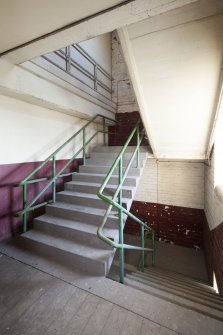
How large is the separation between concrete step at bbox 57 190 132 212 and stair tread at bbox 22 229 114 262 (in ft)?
2.56

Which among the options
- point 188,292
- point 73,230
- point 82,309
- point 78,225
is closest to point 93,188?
point 78,225

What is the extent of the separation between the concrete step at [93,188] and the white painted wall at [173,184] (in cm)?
241

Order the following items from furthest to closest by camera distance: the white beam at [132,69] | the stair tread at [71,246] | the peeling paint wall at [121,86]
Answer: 1. the peeling paint wall at [121,86]
2. the stair tread at [71,246]
3. the white beam at [132,69]

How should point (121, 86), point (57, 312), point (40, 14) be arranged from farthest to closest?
point (121, 86)
point (57, 312)
point (40, 14)

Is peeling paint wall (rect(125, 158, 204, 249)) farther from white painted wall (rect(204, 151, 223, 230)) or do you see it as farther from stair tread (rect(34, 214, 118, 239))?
stair tread (rect(34, 214, 118, 239))

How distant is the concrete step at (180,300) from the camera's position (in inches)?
79.9

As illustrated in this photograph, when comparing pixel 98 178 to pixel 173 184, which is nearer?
pixel 98 178

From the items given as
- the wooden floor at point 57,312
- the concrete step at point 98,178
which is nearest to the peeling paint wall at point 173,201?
the concrete step at point 98,178

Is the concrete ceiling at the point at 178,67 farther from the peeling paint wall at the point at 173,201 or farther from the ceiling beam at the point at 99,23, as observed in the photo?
the peeling paint wall at the point at 173,201

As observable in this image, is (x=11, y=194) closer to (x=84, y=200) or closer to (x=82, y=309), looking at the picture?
(x=84, y=200)

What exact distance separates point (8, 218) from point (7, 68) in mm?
2436

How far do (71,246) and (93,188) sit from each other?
1313 mm

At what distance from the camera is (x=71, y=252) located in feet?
8.96

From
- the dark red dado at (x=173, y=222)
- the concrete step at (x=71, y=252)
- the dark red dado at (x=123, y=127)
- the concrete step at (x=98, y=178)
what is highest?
the dark red dado at (x=123, y=127)
